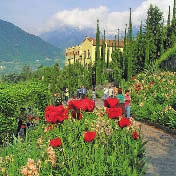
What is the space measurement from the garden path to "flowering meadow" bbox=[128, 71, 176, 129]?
870mm

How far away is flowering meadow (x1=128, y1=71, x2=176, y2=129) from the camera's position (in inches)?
723

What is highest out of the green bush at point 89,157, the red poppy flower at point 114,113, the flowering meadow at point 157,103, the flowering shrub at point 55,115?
the flowering shrub at point 55,115

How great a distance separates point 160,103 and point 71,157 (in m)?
17.5

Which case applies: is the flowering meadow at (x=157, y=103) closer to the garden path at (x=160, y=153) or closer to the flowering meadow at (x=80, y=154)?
the garden path at (x=160, y=153)

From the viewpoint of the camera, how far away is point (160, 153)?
12.0 meters

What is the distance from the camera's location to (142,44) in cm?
5034

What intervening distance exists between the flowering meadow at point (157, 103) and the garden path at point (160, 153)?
870mm

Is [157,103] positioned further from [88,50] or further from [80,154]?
[88,50]

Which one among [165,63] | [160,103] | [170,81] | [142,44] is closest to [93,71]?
→ [142,44]

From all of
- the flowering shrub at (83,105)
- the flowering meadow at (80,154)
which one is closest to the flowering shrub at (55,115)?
the flowering meadow at (80,154)

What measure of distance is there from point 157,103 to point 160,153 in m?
11.1

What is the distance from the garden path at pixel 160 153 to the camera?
9.66 meters

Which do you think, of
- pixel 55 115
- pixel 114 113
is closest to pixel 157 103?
pixel 114 113

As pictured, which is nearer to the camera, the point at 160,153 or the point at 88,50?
the point at 160,153
